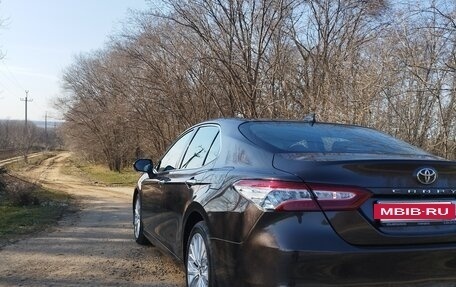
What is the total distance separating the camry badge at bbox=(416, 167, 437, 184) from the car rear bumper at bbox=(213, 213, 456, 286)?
41cm

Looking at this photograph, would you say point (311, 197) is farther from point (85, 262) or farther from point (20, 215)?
point (20, 215)

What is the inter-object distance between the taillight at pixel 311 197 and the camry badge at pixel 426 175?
379 mm

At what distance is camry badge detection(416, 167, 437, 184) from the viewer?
321 cm

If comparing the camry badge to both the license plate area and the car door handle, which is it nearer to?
the license plate area

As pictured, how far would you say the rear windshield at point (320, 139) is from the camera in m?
3.82

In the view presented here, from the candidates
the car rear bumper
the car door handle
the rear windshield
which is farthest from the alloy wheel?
the rear windshield

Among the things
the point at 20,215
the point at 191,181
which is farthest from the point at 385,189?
the point at 20,215

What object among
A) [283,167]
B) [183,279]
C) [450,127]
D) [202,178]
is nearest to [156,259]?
[183,279]

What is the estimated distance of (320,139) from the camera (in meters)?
4.16

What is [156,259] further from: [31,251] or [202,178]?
[202,178]

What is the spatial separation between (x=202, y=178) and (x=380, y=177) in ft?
5.12

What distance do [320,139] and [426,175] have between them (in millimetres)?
1092

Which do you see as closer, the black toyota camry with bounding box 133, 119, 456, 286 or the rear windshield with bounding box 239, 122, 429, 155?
the black toyota camry with bounding box 133, 119, 456, 286

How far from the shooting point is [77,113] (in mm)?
48656
